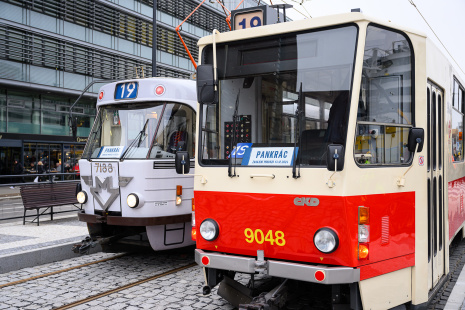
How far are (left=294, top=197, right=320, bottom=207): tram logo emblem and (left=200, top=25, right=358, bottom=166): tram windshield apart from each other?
323mm

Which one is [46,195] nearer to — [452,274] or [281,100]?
[281,100]

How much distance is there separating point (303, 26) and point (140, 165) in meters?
3.63

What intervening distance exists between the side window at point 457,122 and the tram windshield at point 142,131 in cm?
400

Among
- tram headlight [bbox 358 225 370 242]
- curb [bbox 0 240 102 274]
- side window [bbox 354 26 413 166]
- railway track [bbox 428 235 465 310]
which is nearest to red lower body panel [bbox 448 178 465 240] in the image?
railway track [bbox 428 235 465 310]

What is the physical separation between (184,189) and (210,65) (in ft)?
10.4

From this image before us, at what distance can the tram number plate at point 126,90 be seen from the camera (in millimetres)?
7793

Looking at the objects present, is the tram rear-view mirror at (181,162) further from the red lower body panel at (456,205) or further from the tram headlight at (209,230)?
the red lower body panel at (456,205)

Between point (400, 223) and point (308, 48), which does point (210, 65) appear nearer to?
point (308, 48)

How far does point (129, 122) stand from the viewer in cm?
779

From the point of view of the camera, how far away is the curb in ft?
23.5

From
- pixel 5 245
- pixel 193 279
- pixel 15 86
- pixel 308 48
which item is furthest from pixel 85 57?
pixel 308 48

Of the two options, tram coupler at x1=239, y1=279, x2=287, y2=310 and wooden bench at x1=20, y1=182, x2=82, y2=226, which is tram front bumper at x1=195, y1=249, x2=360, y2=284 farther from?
wooden bench at x1=20, y1=182, x2=82, y2=226

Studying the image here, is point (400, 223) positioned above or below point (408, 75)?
below

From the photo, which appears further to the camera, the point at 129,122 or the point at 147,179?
the point at 129,122
